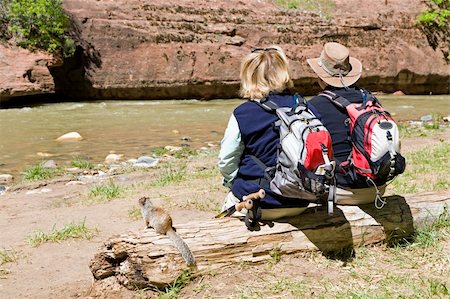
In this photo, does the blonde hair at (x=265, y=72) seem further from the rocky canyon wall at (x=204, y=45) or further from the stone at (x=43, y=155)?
the rocky canyon wall at (x=204, y=45)

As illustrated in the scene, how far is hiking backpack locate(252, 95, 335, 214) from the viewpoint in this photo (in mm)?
3678

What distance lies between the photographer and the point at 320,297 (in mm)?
3584

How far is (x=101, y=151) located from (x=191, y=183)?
14.1 ft

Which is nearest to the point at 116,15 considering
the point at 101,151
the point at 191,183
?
the point at 101,151

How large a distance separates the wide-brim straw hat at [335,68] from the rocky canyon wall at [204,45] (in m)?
15.1

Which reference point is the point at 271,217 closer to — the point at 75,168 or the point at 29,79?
the point at 75,168

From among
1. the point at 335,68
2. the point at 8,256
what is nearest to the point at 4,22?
the point at 8,256

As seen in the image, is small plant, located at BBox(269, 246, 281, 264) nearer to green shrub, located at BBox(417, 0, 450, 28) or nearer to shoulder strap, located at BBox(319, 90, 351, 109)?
shoulder strap, located at BBox(319, 90, 351, 109)

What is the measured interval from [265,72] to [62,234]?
2704 millimetres

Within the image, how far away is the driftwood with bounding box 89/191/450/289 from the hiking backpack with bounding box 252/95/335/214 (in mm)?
459

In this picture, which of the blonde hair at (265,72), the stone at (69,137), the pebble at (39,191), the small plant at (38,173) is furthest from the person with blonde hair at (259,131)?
the stone at (69,137)

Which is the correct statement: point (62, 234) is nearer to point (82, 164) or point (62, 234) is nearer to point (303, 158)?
point (303, 158)

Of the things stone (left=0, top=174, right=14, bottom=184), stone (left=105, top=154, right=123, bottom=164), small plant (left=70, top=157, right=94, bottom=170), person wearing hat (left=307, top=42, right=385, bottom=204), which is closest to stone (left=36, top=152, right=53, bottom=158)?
small plant (left=70, top=157, right=94, bottom=170)

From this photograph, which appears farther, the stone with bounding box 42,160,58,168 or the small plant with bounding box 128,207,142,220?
the stone with bounding box 42,160,58,168
